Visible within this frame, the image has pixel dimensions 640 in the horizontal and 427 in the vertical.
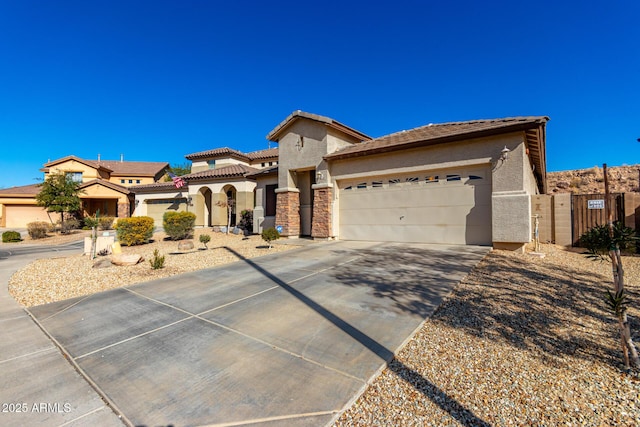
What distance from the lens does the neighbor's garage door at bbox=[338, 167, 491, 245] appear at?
9.80m

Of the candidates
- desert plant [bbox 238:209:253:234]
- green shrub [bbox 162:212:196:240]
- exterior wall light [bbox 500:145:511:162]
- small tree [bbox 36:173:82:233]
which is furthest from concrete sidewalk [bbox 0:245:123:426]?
small tree [bbox 36:173:82:233]

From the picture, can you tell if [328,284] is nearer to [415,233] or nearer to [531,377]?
[531,377]

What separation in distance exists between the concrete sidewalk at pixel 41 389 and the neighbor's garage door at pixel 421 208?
1047 centimetres

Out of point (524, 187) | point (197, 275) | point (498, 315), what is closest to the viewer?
point (498, 315)

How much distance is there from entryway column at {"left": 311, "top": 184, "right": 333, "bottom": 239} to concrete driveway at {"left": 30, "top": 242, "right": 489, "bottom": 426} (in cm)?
638

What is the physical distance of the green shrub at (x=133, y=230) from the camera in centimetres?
1240

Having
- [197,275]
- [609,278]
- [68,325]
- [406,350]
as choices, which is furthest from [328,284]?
[609,278]

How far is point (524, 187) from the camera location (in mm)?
8742

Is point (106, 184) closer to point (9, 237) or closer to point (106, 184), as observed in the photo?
point (106, 184)

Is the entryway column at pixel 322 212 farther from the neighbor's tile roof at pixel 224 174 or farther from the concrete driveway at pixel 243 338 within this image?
the neighbor's tile roof at pixel 224 174

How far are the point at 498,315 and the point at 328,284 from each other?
9.69 feet

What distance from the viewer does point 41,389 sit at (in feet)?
8.36

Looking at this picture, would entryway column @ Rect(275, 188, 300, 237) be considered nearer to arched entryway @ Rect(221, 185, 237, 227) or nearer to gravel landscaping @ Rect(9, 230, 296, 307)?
gravel landscaping @ Rect(9, 230, 296, 307)

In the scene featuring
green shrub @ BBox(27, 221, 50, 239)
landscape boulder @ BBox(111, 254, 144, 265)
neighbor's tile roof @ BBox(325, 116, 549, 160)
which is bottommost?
landscape boulder @ BBox(111, 254, 144, 265)
